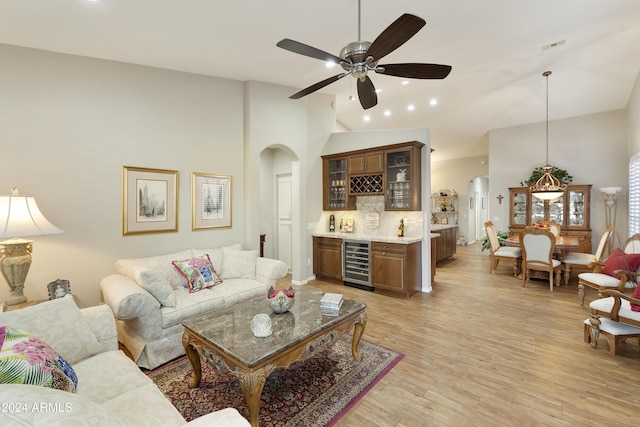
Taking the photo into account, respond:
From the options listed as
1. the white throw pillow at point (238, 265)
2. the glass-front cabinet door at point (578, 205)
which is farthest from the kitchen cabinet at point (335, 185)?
the glass-front cabinet door at point (578, 205)

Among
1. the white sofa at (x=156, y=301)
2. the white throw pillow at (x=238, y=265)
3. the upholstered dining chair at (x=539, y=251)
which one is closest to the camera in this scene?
the white sofa at (x=156, y=301)

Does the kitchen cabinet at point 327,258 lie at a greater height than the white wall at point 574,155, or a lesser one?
lesser

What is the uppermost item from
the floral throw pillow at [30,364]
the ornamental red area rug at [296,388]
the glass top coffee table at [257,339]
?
the floral throw pillow at [30,364]

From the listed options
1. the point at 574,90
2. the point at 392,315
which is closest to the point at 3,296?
the point at 392,315

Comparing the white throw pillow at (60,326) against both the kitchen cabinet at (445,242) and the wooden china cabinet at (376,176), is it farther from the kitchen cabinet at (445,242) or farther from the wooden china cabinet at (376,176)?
the kitchen cabinet at (445,242)

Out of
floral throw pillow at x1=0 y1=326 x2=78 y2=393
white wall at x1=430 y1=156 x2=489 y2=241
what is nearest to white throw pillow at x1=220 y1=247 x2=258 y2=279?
floral throw pillow at x1=0 y1=326 x2=78 y2=393

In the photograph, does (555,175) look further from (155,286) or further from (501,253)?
(155,286)

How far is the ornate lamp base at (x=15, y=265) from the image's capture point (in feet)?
8.04

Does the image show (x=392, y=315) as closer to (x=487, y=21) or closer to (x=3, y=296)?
(x=487, y=21)

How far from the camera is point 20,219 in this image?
Result: 2.38 meters

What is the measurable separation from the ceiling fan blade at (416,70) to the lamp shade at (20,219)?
3.23m

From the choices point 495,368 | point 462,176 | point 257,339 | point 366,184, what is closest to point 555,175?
point 462,176

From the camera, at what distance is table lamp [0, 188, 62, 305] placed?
2340mm

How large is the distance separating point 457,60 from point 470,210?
747 cm
